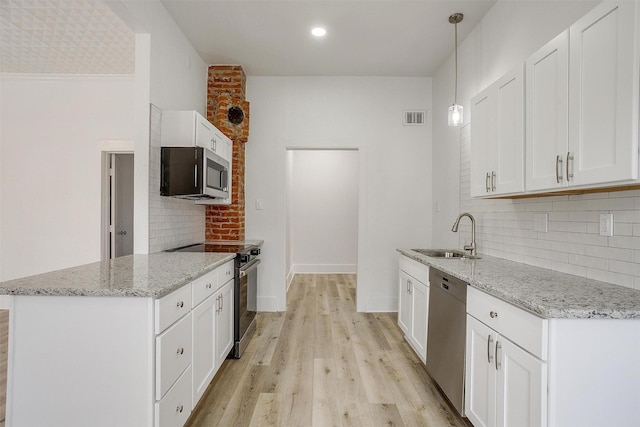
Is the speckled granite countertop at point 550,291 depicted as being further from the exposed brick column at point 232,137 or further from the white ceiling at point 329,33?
the exposed brick column at point 232,137

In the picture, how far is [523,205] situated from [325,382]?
6.17 ft

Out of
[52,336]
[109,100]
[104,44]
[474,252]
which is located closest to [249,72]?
[104,44]

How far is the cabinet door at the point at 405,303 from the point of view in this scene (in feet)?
10.1

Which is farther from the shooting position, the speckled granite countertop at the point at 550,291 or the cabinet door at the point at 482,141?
the cabinet door at the point at 482,141

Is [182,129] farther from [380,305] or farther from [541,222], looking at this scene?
[380,305]

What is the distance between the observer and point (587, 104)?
1450mm

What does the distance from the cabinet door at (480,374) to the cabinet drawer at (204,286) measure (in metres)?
1.55

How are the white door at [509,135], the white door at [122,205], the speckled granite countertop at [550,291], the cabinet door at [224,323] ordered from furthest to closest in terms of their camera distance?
the white door at [122,205] < the cabinet door at [224,323] < the white door at [509,135] < the speckled granite countertop at [550,291]

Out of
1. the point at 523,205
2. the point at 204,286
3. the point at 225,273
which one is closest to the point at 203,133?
the point at 225,273

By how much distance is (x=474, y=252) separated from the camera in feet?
9.13

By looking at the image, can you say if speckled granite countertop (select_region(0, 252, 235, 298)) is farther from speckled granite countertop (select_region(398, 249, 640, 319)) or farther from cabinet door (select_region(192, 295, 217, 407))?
speckled granite countertop (select_region(398, 249, 640, 319))

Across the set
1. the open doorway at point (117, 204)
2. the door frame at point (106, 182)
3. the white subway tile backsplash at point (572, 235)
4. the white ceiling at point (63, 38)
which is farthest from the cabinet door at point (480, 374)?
the open doorway at point (117, 204)

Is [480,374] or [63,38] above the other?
[63,38]

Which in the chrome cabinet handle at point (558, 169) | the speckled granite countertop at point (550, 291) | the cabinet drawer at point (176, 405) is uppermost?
the chrome cabinet handle at point (558, 169)
